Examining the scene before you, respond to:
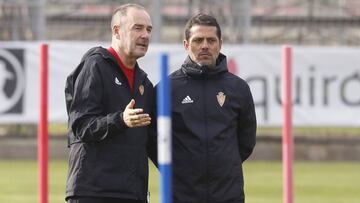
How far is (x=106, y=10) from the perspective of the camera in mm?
23906

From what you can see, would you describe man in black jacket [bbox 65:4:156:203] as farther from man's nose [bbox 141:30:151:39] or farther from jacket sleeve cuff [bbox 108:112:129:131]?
jacket sleeve cuff [bbox 108:112:129:131]

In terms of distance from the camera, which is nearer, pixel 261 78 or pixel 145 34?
pixel 145 34

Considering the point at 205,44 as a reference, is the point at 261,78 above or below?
above

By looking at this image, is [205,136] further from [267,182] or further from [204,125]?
[267,182]

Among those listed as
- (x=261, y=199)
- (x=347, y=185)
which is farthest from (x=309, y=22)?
(x=261, y=199)

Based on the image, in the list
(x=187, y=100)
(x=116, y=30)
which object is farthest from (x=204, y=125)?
(x=116, y=30)

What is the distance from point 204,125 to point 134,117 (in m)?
0.73

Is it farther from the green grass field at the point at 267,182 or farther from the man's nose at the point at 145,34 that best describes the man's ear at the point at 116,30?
the green grass field at the point at 267,182

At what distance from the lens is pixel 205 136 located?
278 inches

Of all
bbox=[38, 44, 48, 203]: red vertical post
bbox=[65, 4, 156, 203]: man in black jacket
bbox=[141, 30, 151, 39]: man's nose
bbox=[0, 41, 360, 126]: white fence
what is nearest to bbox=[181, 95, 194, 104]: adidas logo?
bbox=[65, 4, 156, 203]: man in black jacket

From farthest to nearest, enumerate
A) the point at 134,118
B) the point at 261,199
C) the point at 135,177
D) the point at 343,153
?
the point at 343,153 < the point at 261,199 < the point at 135,177 < the point at 134,118

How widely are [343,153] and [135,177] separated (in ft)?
45.6

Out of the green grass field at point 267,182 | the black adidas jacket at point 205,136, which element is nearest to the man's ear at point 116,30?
the black adidas jacket at point 205,136

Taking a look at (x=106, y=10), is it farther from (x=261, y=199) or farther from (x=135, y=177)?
(x=135, y=177)
